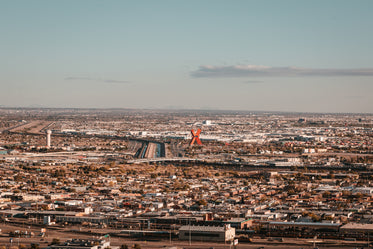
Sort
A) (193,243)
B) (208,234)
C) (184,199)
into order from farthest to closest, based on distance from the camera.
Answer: (184,199) → (208,234) → (193,243)

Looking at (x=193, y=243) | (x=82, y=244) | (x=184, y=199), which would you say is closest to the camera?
(x=82, y=244)

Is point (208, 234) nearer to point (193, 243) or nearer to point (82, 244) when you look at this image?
point (193, 243)

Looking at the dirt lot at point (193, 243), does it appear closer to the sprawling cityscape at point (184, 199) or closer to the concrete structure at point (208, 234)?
the sprawling cityscape at point (184, 199)

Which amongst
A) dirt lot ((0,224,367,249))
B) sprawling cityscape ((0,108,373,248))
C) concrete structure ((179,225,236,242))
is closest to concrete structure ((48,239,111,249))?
sprawling cityscape ((0,108,373,248))

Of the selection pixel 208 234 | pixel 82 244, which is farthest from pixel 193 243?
pixel 82 244

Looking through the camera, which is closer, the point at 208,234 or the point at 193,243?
the point at 193,243

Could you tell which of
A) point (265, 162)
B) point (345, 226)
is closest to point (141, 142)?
point (265, 162)

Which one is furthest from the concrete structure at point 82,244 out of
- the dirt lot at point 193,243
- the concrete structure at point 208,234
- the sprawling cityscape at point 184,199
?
the concrete structure at point 208,234

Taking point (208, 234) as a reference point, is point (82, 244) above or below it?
above

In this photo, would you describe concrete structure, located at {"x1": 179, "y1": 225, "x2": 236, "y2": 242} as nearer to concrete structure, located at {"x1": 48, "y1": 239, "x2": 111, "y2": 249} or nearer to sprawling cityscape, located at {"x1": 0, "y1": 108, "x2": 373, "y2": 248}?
sprawling cityscape, located at {"x1": 0, "y1": 108, "x2": 373, "y2": 248}
